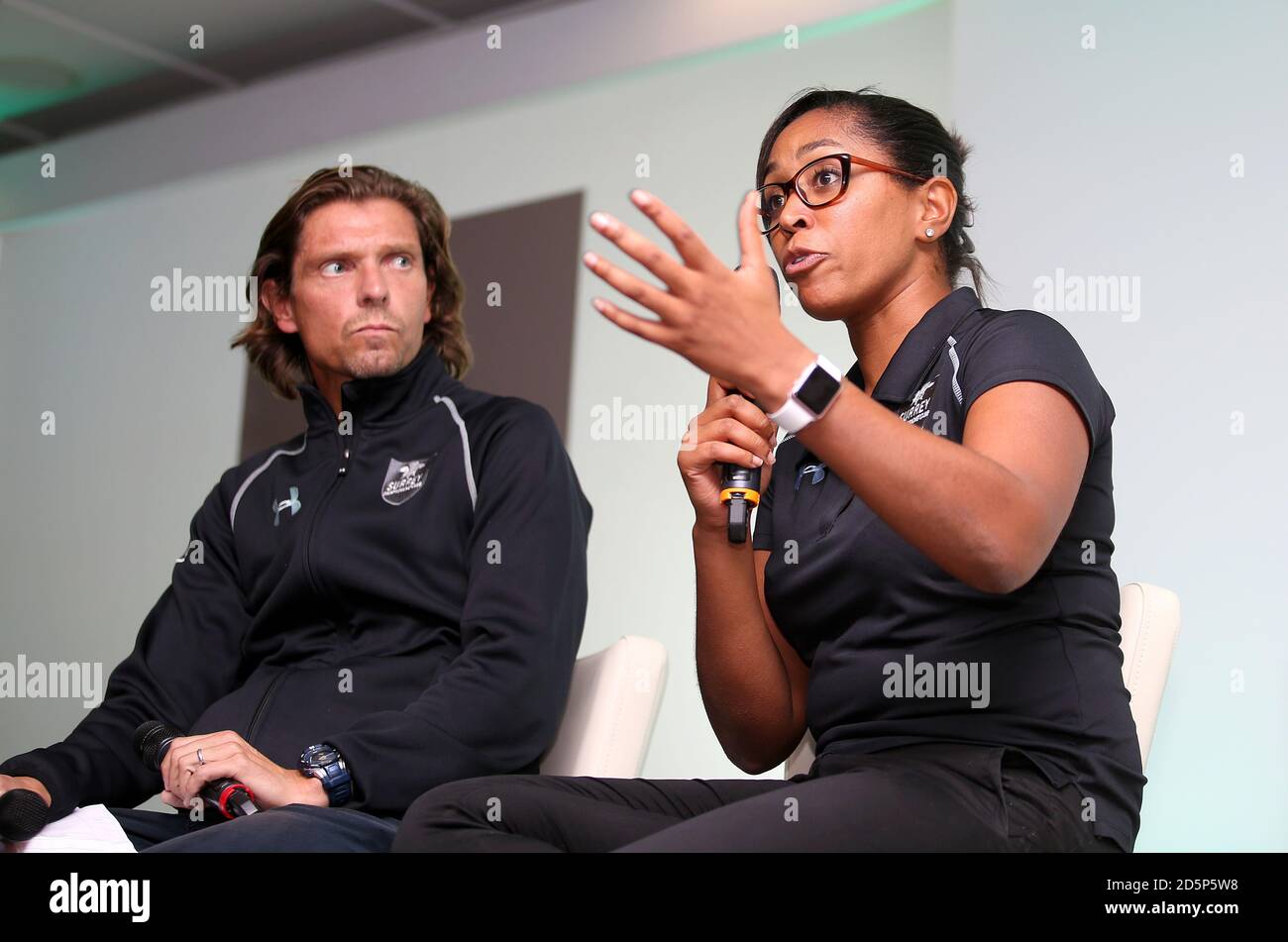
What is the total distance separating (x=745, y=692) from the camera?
1.62 metres

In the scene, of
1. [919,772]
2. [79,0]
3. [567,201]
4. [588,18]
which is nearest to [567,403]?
[567,201]

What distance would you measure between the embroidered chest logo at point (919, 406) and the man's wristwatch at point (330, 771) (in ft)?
2.79

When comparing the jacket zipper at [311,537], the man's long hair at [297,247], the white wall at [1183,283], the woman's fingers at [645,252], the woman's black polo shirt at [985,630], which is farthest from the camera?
the white wall at [1183,283]

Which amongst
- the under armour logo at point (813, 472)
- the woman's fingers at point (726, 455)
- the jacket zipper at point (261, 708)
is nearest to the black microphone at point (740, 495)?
the woman's fingers at point (726, 455)

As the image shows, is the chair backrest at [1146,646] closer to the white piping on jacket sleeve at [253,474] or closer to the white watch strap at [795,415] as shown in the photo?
the white watch strap at [795,415]

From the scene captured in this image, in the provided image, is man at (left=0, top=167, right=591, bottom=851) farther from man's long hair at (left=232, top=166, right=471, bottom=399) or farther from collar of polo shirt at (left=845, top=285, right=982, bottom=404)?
collar of polo shirt at (left=845, top=285, right=982, bottom=404)

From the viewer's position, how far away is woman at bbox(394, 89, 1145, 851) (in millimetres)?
1146

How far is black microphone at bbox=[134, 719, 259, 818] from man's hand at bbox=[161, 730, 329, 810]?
11 millimetres

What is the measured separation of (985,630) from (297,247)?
4.94ft

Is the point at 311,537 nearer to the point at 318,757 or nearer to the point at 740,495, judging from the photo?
the point at 318,757

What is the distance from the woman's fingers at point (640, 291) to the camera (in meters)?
1.10

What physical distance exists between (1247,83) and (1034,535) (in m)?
2.33

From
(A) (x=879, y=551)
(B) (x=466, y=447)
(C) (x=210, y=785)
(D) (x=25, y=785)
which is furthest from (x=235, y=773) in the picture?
(A) (x=879, y=551)
